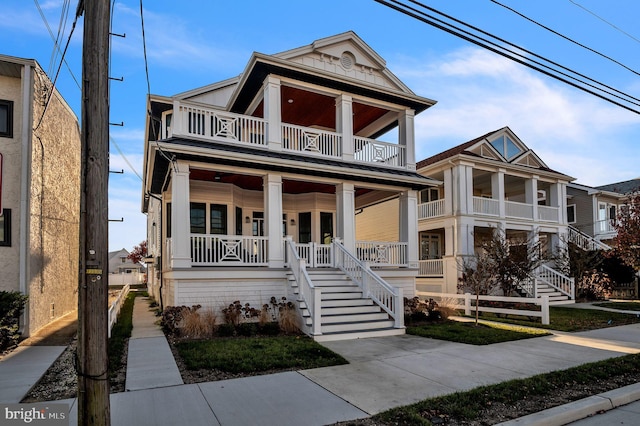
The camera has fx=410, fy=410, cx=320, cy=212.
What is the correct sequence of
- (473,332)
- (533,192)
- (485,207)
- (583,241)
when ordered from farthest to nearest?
(583,241) → (533,192) → (485,207) → (473,332)

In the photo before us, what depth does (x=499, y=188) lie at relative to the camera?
21562mm

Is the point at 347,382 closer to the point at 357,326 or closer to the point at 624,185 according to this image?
the point at 357,326

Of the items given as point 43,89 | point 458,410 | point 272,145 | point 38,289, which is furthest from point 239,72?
point 458,410

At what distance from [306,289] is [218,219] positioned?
5553 mm

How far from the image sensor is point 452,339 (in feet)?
32.7

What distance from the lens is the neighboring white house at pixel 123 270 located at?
4490cm

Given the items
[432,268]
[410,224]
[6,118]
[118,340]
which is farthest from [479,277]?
[6,118]

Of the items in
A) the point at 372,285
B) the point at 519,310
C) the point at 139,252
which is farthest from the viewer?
the point at 139,252

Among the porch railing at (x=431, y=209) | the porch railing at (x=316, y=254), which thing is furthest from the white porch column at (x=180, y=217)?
the porch railing at (x=431, y=209)

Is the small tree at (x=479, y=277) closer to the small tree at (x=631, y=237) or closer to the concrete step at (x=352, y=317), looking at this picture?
the concrete step at (x=352, y=317)

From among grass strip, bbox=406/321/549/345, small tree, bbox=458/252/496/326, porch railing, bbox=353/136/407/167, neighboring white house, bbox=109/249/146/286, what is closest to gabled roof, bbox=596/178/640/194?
small tree, bbox=458/252/496/326

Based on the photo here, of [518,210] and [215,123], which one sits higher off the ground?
[215,123]

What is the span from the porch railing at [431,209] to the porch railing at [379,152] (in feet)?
21.9

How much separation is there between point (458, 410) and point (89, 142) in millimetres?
5285
